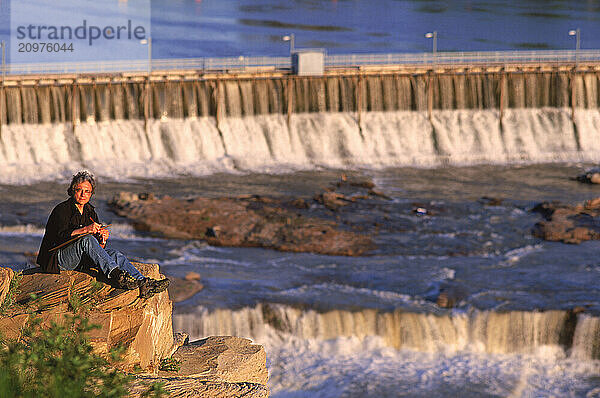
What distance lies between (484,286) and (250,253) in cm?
890

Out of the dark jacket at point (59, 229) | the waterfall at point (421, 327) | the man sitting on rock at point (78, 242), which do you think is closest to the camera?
the man sitting on rock at point (78, 242)

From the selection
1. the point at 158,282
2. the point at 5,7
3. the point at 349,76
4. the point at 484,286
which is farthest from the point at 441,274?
the point at 5,7

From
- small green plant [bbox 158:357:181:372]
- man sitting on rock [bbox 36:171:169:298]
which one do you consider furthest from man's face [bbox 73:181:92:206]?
small green plant [bbox 158:357:181:372]

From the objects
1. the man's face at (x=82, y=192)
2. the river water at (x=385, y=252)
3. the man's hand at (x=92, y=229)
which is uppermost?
the man's face at (x=82, y=192)

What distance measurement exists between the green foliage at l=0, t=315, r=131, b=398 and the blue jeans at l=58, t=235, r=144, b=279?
1.15 metres

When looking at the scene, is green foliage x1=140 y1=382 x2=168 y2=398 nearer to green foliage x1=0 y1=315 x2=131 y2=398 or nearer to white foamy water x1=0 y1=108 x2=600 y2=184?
green foliage x1=0 y1=315 x2=131 y2=398

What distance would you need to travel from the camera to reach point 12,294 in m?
11.1

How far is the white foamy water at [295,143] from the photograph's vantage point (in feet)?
157

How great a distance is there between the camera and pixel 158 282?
1140cm

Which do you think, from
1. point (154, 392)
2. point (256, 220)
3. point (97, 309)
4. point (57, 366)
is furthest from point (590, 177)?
point (57, 366)

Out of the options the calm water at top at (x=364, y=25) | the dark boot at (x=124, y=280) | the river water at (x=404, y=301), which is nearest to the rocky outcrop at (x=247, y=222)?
the river water at (x=404, y=301)

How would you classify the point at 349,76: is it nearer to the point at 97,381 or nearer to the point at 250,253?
the point at 250,253

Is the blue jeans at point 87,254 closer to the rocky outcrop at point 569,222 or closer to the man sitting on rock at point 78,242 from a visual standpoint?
the man sitting on rock at point 78,242

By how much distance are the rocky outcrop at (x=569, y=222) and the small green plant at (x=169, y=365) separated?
81.8 ft
